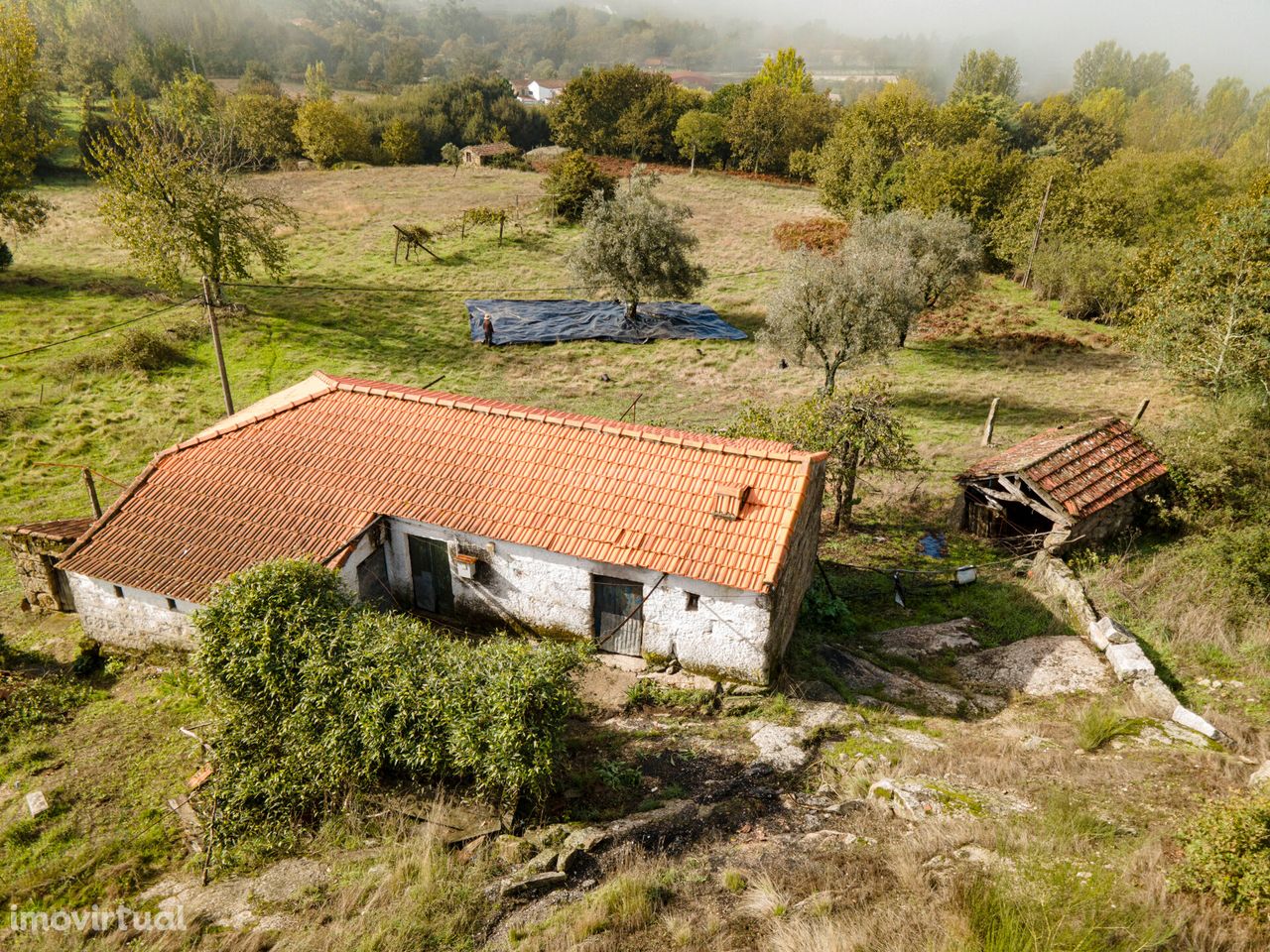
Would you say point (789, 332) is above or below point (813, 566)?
above

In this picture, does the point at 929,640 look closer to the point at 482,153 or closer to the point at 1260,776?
the point at 1260,776

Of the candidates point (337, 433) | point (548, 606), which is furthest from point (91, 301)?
point (548, 606)

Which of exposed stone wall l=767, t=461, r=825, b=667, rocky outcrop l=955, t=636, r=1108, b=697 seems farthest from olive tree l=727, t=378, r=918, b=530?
rocky outcrop l=955, t=636, r=1108, b=697

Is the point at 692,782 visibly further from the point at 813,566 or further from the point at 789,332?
the point at 789,332

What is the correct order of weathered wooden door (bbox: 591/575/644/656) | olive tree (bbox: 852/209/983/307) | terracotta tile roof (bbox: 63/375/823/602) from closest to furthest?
terracotta tile roof (bbox: 63/375/823/602) < weathered wooden door (bbox: 591/575/644/656) < olive tree (bbox: 852/209/983/307)

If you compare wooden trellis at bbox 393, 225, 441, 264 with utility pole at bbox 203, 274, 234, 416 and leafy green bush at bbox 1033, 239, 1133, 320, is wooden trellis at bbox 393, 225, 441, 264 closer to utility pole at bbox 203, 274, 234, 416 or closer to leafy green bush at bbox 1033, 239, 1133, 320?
utility pole at bbox 203, 274, 234, 416

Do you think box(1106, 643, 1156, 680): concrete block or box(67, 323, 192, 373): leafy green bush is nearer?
box(1106, 643, 1156, 680): concrete block

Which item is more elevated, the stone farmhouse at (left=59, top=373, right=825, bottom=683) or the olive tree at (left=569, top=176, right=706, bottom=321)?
the olive tree at (left=569, top=176, right=706, bottom=321)
